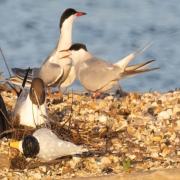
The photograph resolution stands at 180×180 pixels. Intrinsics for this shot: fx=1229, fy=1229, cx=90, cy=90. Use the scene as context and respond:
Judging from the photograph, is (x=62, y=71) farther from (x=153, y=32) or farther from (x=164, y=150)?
(x=153, y=32)

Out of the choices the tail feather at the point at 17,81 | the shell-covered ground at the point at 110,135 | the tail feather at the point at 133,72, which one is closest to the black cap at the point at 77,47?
the tail feather at the point at 17,81

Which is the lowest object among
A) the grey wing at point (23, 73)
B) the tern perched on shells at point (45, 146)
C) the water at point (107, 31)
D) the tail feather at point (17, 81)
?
the tern perched on shells at point (45, 146)

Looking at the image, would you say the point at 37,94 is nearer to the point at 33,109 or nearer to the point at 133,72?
the point at 33,109

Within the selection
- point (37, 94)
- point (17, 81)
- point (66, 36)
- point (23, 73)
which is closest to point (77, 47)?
point (23, 73)

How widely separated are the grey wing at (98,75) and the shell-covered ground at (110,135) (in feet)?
1.59

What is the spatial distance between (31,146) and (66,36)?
4.22m

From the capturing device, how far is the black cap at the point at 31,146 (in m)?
7.08

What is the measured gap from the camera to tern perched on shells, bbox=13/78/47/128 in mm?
7605

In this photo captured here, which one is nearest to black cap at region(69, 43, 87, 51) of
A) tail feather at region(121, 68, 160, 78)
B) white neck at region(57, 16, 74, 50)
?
white neck at region(57, 16, 74, 50)

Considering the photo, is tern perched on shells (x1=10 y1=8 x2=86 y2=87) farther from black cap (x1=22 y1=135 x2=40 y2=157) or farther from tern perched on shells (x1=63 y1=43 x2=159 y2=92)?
black cap (x1=22 y1=135 x2=40 y2=157)

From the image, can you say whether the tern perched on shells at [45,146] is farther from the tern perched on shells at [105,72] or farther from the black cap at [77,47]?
the black cap at [77,47]

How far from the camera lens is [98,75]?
9594 mm

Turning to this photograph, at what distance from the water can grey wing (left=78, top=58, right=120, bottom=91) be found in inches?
136

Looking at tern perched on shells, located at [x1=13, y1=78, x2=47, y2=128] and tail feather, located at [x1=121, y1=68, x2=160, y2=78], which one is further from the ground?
tail feather, located at [x1=121, y1=68, x2=160, y2=78]
